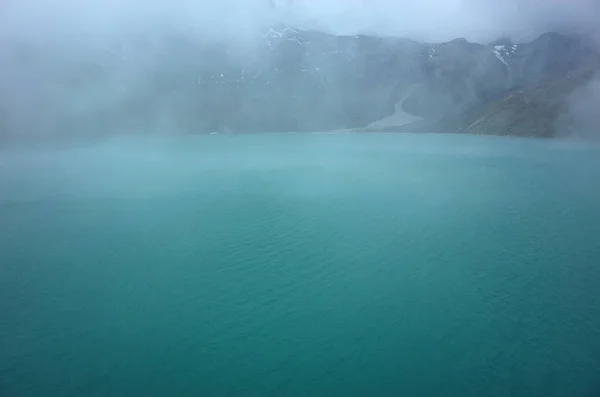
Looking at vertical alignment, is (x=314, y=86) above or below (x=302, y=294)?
above

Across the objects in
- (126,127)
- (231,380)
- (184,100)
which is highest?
(184,100)

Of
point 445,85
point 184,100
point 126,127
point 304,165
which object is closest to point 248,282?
point 304,165

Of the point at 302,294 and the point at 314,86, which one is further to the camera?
the point at 314,86

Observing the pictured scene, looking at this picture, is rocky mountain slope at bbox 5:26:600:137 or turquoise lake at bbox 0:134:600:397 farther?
rocky mountain slope at bbox 5:26:600:137

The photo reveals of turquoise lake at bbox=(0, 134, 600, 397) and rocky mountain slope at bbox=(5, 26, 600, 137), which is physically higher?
rocky mountain slope at bbox=(5, 26, 600, 137)

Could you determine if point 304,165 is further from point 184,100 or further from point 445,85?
point 445,85
